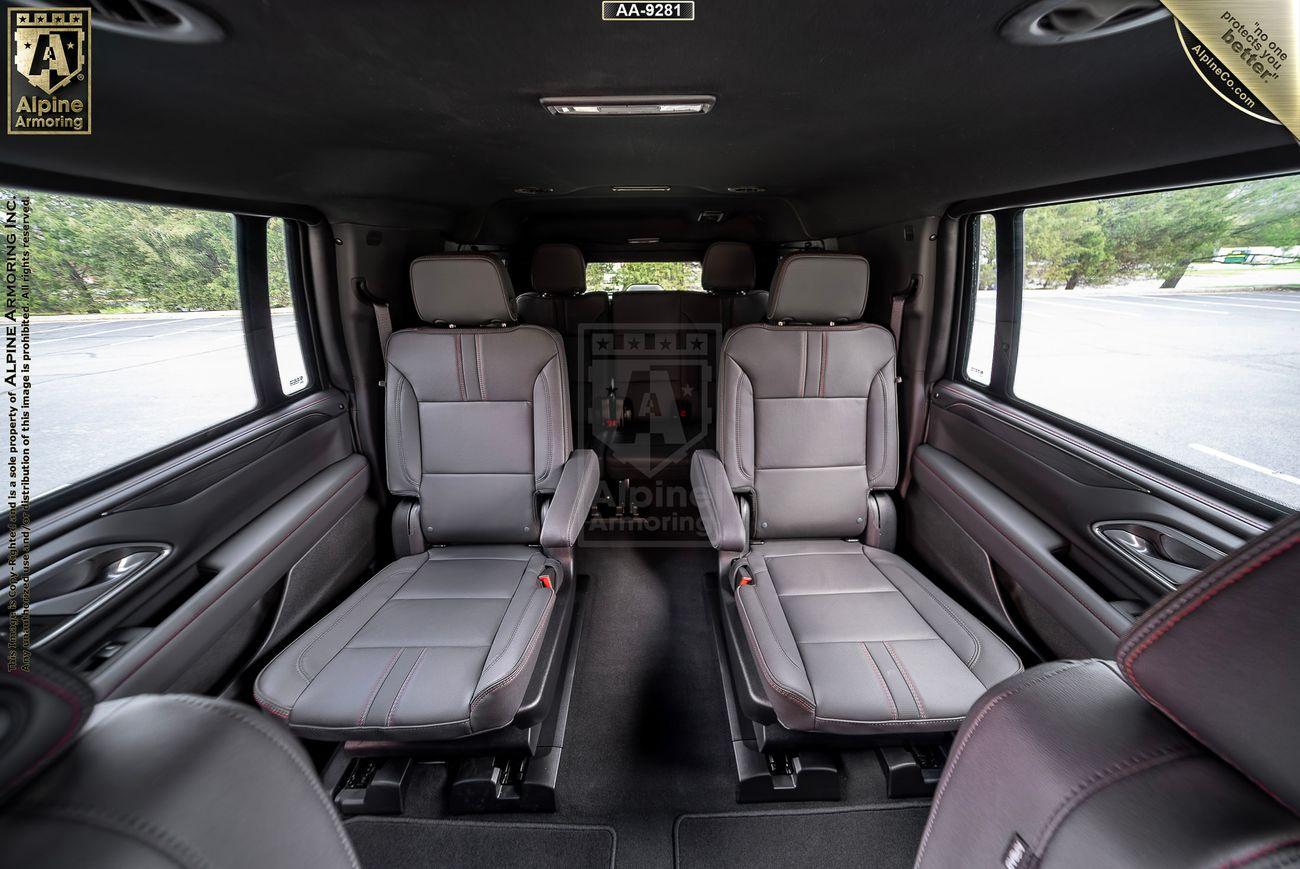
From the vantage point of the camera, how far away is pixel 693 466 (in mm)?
2354

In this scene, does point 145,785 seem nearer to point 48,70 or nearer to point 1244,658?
point 1244,658

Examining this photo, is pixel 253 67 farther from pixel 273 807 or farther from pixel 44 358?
pixel 273 807

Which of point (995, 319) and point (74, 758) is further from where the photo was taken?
point (995, 319)

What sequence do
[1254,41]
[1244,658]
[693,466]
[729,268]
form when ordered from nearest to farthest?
[1244,658] → [1254,41] → [693,466] → [729,268]

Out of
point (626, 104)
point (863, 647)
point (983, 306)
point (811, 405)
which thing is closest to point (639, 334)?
point (811, 405)

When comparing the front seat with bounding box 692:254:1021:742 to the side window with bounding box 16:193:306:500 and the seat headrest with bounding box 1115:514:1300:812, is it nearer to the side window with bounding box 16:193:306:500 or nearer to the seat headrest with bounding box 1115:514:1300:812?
the seat headrest with bounding box 1115:514:1300:812

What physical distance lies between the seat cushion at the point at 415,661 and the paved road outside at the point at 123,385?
80 cm

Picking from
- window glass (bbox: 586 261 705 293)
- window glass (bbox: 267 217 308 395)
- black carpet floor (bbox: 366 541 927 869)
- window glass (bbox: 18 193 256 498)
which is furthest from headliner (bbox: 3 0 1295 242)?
window glass (bbox: 586 261 705 293)

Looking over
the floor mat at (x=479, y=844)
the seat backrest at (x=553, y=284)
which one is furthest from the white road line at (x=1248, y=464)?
the seat backrest at (x=553, y=284)

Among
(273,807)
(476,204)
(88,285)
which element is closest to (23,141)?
(88,285)

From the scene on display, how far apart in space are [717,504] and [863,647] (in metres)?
0.70

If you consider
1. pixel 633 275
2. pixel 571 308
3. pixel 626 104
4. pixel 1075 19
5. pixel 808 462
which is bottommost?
pixel 808 462

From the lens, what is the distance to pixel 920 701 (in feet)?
4.70

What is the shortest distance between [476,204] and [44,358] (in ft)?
6.60
